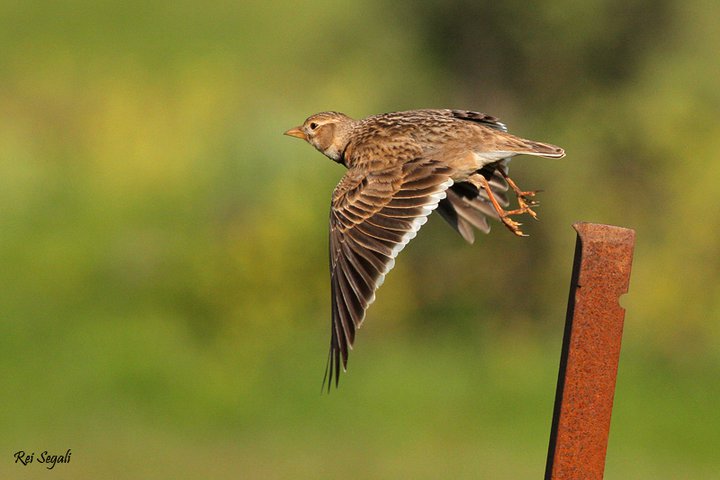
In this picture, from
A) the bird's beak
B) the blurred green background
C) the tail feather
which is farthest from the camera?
the blurred green background

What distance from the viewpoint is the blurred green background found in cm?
1535

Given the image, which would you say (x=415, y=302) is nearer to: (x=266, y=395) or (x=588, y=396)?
(x=266, y=395)

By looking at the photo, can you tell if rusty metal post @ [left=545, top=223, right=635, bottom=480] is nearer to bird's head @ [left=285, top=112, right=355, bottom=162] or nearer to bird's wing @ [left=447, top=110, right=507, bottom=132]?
bird's wing @ [left=447, top=110, right=507, bottom=132]

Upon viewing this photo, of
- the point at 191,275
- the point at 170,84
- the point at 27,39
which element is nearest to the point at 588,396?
the point at 191,275

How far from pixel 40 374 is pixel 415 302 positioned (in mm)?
5203

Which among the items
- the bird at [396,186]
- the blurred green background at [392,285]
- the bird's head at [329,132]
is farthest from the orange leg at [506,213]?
the blurred green background at [392,285]

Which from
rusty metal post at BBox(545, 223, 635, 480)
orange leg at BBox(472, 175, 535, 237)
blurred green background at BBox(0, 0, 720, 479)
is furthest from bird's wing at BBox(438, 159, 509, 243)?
blurred green background at BBox(0, 0, 720, 479)

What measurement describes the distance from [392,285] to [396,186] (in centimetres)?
1030

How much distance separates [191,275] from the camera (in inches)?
709

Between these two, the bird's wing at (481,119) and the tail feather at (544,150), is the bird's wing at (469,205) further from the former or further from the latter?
the tail feather at (544,150)

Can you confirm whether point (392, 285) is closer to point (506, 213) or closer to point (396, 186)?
point (506, 213)

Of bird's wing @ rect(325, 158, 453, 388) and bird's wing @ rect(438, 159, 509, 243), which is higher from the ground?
bird's wing @ rect(438, 159, 509, 243)

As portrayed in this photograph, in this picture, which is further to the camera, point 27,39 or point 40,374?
point 27,39

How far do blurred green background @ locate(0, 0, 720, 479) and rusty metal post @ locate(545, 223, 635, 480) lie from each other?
31.2 ft
